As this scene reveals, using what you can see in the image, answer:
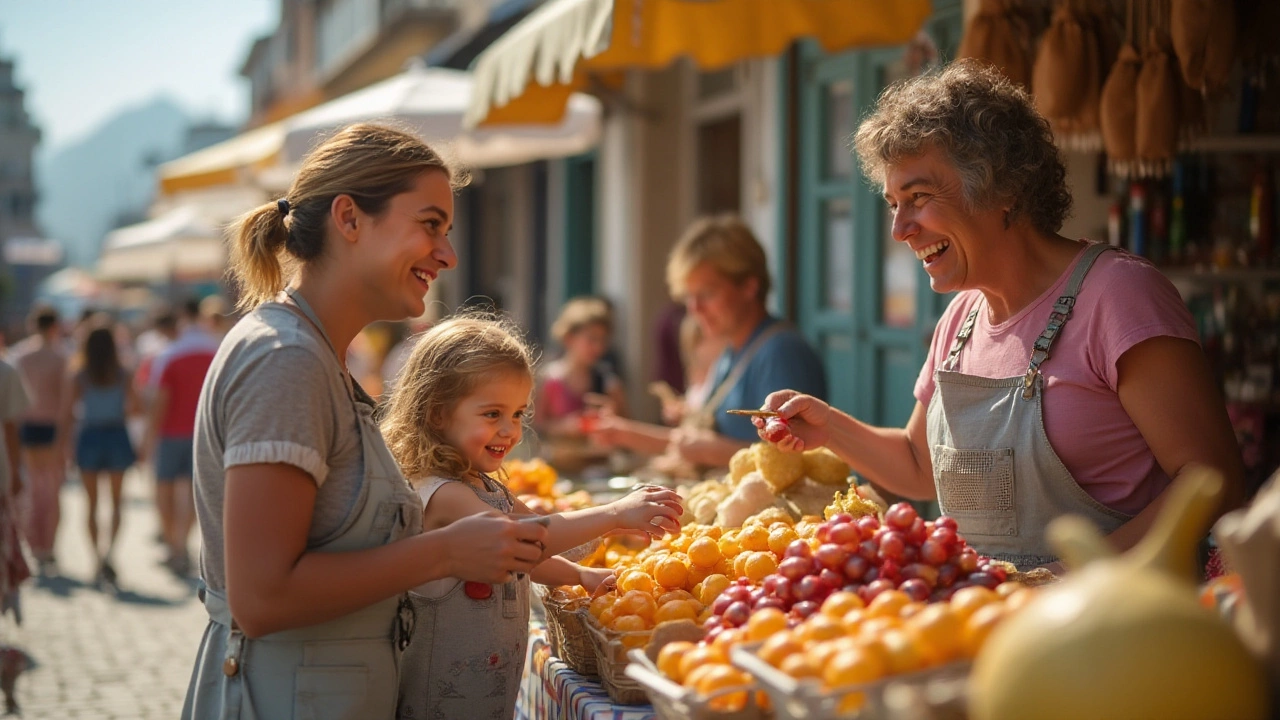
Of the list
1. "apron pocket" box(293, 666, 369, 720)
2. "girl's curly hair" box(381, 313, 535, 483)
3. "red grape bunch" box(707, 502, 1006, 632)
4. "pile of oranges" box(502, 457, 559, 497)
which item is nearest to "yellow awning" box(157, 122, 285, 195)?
"pile of oranges" box(502, 457, 559, 497)

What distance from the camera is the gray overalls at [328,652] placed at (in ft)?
6.98

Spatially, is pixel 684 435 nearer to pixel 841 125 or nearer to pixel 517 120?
pixel 517 120

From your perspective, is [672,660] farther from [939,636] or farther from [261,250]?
[261,250]

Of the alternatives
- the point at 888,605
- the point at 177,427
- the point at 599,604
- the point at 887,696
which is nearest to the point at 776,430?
the point at 599,604

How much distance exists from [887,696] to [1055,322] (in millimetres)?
1393

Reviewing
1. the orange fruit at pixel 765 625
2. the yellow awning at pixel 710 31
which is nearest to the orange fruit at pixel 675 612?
the orange fruit at pixel 765 625

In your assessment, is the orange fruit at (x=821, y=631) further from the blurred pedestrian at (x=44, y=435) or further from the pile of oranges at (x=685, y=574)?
the blurred pedestrian at (x=44, y=435)

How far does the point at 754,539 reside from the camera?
109 inches

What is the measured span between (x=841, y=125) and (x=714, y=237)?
7.23 ft

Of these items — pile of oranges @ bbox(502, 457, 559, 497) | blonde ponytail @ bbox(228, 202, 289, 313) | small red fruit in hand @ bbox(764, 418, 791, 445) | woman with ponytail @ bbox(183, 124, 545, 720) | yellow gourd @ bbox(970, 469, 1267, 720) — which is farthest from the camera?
pile of oranges @ bbox(502, 457, 559, 497)

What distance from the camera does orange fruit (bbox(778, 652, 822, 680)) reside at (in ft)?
5.35

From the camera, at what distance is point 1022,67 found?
403 centimetres

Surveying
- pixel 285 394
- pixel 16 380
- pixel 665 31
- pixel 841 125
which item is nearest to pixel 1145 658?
pixel 285 394

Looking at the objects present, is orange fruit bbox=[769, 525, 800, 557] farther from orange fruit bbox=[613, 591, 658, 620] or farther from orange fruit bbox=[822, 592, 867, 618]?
orange fruit bbox=[822, 592, 867, 618]
